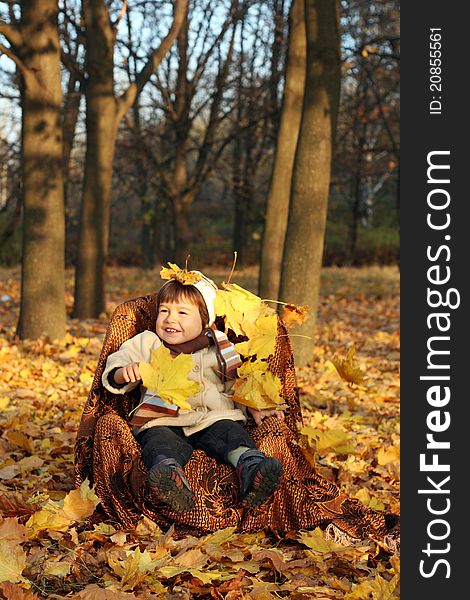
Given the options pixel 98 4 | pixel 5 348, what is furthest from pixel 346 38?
pixel 5 348


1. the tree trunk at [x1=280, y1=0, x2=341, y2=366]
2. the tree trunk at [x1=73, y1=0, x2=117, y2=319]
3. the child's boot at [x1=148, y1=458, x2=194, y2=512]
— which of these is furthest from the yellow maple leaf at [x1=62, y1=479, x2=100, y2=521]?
the tree trunk at [x1=73, y1=0, x2=117, y2=319]

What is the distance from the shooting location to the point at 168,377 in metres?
4.00

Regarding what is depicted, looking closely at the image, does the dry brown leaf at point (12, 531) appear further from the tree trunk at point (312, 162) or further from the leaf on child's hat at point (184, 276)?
the tree trunk at point (312, 162)

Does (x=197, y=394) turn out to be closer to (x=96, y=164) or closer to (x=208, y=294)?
(x=208, y=294)

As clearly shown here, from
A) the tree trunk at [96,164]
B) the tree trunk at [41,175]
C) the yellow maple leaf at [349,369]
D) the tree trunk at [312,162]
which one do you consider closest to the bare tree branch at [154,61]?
the tree trunk at [96,164]

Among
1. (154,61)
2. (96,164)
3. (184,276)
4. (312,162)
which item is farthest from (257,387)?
(96,164)

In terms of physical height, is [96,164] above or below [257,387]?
above

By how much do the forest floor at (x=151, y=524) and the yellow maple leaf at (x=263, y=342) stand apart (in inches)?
26.0

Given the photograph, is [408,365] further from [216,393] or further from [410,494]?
[216,393]

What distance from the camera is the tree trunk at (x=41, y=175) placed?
941cm

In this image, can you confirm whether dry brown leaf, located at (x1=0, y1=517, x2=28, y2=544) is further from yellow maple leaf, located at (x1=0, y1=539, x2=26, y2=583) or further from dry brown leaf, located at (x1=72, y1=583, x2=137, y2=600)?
dry brown leaf, located at (x1=72, y1=583, x2=137, y2=600)

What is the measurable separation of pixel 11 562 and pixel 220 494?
107 cm

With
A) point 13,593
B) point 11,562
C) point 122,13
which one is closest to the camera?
point 13,593

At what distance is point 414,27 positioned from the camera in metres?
3.66
